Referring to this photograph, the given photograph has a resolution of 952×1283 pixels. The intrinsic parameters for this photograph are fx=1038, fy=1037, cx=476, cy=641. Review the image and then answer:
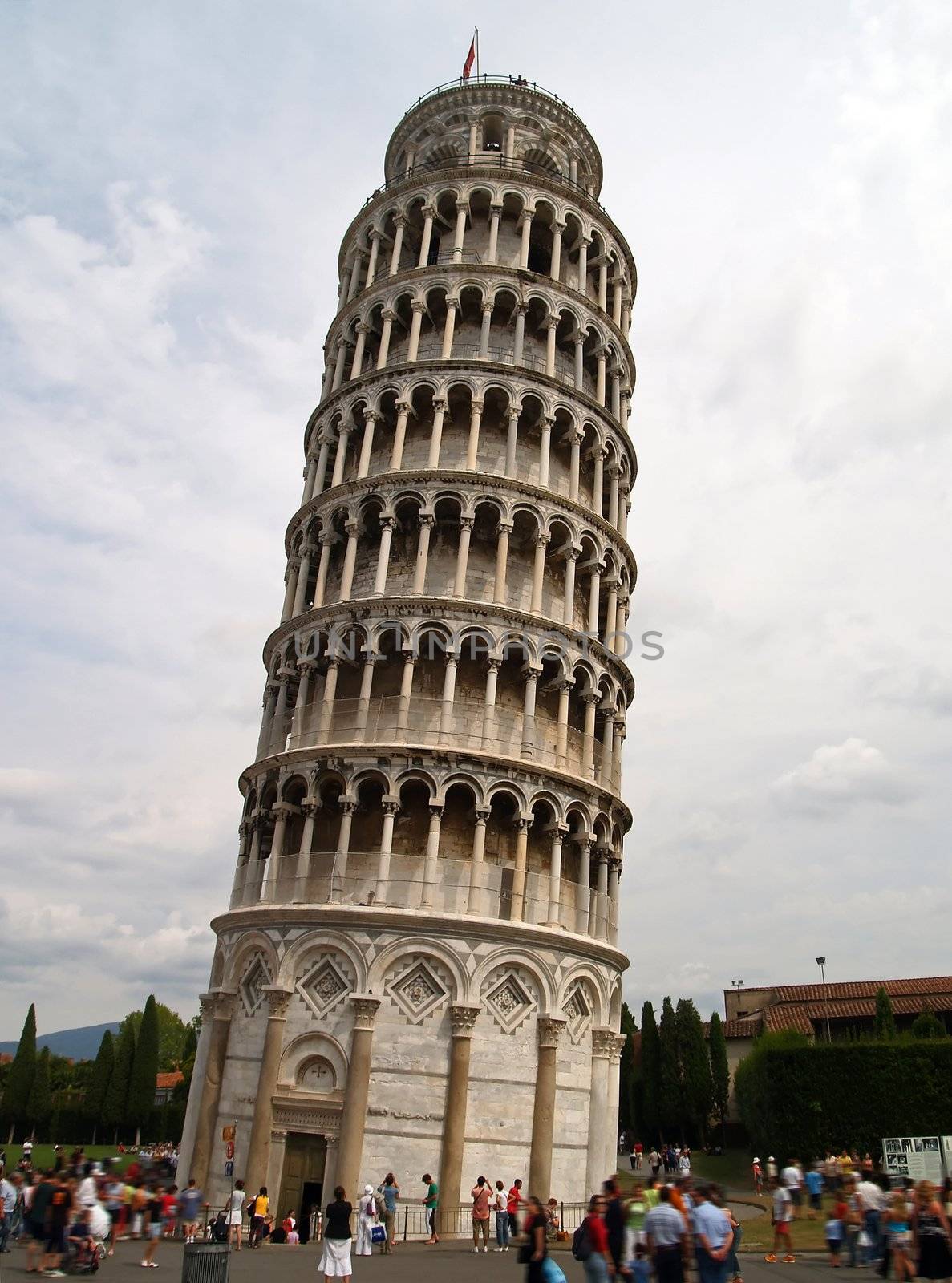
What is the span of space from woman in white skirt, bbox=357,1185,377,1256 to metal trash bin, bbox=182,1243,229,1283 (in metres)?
7.73

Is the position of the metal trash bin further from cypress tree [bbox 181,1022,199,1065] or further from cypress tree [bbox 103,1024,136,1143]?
cypress tree [bbox 181,1022,199,1065]

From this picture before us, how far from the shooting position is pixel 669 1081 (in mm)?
57469

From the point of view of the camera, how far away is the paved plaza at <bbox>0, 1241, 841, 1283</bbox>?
16406 mm

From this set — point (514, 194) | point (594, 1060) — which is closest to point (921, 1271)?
point (594, 1060)

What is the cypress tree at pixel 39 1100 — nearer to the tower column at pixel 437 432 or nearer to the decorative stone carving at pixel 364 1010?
the decorative stone carving at pixel 364 1010

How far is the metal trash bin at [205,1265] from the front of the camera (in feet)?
44.7

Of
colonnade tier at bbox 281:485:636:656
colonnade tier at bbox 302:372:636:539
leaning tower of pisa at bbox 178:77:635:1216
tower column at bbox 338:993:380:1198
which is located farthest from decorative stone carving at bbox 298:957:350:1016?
colonnade tier at bbox 302:372:636:539

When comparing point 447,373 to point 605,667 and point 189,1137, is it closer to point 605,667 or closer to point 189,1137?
point 605,667

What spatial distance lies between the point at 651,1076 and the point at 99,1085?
34.0 meters

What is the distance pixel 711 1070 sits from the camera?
58.2 metres

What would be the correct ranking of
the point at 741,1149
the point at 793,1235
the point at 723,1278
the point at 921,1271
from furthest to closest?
the point at 741,1149, the point at 793,1235, the point at 921,1271, the point at 723,1278

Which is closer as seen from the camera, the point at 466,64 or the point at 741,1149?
the point at 466,64

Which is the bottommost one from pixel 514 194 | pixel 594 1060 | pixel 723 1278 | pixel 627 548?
pixel 723 1278

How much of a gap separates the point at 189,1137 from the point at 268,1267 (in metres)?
10.5
